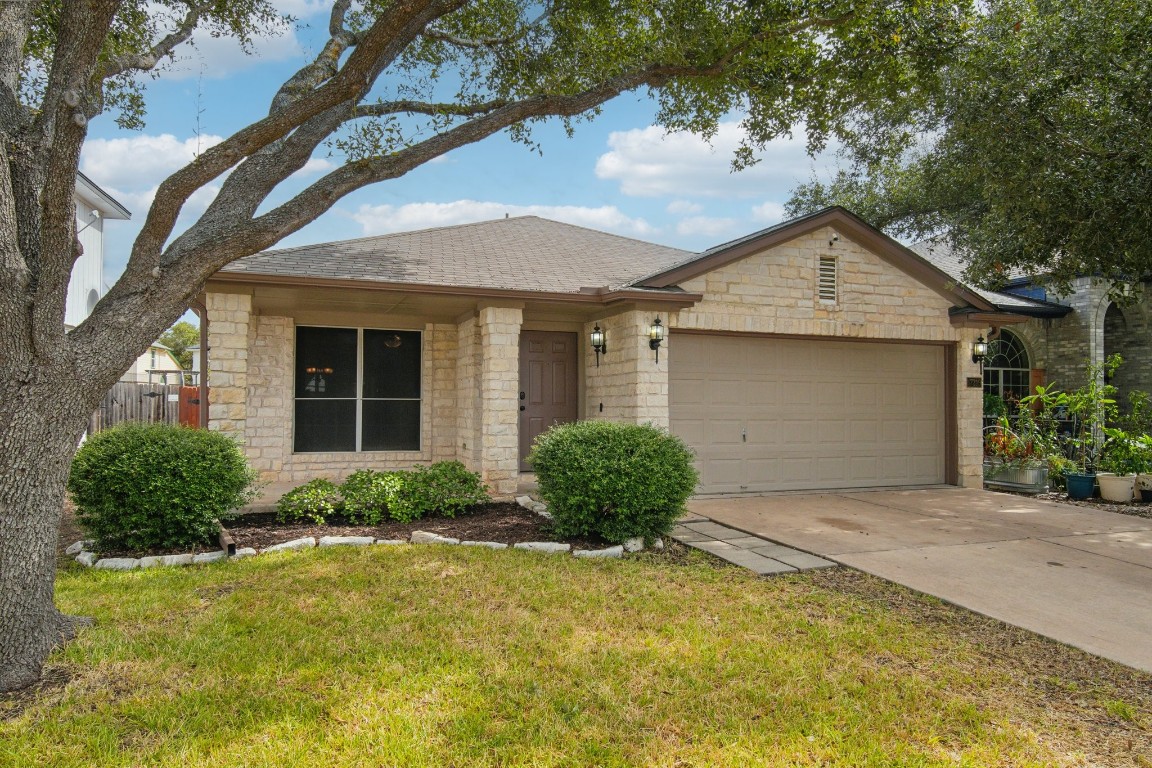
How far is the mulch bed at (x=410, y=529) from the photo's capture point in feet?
21.5

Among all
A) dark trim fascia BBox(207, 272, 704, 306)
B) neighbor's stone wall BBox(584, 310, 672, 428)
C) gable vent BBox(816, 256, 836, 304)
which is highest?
gable vent BBox(816, 256, 836, 304)

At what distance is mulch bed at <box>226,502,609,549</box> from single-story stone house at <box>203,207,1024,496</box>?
46.7 inches

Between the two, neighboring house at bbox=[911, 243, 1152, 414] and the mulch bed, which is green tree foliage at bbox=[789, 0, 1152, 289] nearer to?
the mulch bed

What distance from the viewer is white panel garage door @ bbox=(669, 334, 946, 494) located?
9.30 metres

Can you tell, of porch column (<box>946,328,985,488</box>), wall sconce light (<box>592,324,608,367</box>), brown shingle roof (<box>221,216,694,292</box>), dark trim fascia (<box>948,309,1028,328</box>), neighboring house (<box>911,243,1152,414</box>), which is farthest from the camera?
neighboring house (<box>911,243,1152,414</box>)

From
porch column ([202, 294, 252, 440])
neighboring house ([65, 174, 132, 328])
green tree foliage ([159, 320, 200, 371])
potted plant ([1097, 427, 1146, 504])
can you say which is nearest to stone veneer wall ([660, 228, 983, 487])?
Answer: potted plant ([1097, 427, 1146, 504])

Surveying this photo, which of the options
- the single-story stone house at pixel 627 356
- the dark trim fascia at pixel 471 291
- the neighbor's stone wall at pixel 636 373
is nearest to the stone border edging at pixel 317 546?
the single-story stone house at pixel 627 356

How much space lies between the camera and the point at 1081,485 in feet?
32.4

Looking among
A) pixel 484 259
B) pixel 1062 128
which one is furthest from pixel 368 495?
pixel 1062 128

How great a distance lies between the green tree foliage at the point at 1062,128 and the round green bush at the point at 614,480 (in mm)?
4494

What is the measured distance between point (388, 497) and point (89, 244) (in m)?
16.1

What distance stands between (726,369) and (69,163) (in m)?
7.48

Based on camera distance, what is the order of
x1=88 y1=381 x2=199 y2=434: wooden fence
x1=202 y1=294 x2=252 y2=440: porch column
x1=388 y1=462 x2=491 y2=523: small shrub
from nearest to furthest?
x1=388 y1=462 x2=491 y2=523: small shrub, x1=202 y1=294 x2=252 y2=440: porch column, x1=88 y1=381 x2=199 y2=434: wooden fence

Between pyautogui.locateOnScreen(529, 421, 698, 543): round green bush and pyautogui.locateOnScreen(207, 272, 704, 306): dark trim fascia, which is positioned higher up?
pyautogui.locateOnScreen(207, 272, 704, 306): dark trim fascia
